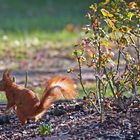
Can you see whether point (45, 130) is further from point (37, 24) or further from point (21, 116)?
point (37, 24)

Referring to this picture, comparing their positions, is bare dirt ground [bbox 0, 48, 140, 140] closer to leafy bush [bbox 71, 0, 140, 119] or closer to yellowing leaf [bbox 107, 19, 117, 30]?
leafy bush [bbox 71, 0, 140, 119]

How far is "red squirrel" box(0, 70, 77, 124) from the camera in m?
6.25

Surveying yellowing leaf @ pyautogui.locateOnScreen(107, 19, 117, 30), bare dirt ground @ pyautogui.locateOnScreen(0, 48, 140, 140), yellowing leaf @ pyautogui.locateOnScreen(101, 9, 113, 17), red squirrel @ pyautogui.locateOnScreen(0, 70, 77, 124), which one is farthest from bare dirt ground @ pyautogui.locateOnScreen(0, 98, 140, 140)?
yellowing leaf @ pyautogui.locateOnScreen(101, 9, 113, 17)

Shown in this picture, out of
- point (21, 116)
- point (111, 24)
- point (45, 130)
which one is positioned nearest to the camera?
point (111, 24)

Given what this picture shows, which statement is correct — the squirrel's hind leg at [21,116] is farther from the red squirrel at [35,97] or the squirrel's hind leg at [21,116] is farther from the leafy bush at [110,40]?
the leafy bush at [110,40]

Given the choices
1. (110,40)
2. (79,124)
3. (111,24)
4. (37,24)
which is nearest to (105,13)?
(111,24)

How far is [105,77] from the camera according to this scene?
19.7 ft

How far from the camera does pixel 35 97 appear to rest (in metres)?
6.53

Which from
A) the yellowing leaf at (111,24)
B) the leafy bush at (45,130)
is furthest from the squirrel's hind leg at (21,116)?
the yellowing leaf at (111,24)

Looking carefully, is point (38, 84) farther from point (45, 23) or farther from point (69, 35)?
point (45, 23)

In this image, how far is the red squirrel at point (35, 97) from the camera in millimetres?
6250

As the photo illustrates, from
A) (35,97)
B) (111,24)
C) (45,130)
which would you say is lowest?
(45,130)

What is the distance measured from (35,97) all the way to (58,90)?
0.32 metres

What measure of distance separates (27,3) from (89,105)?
16.9 metres
